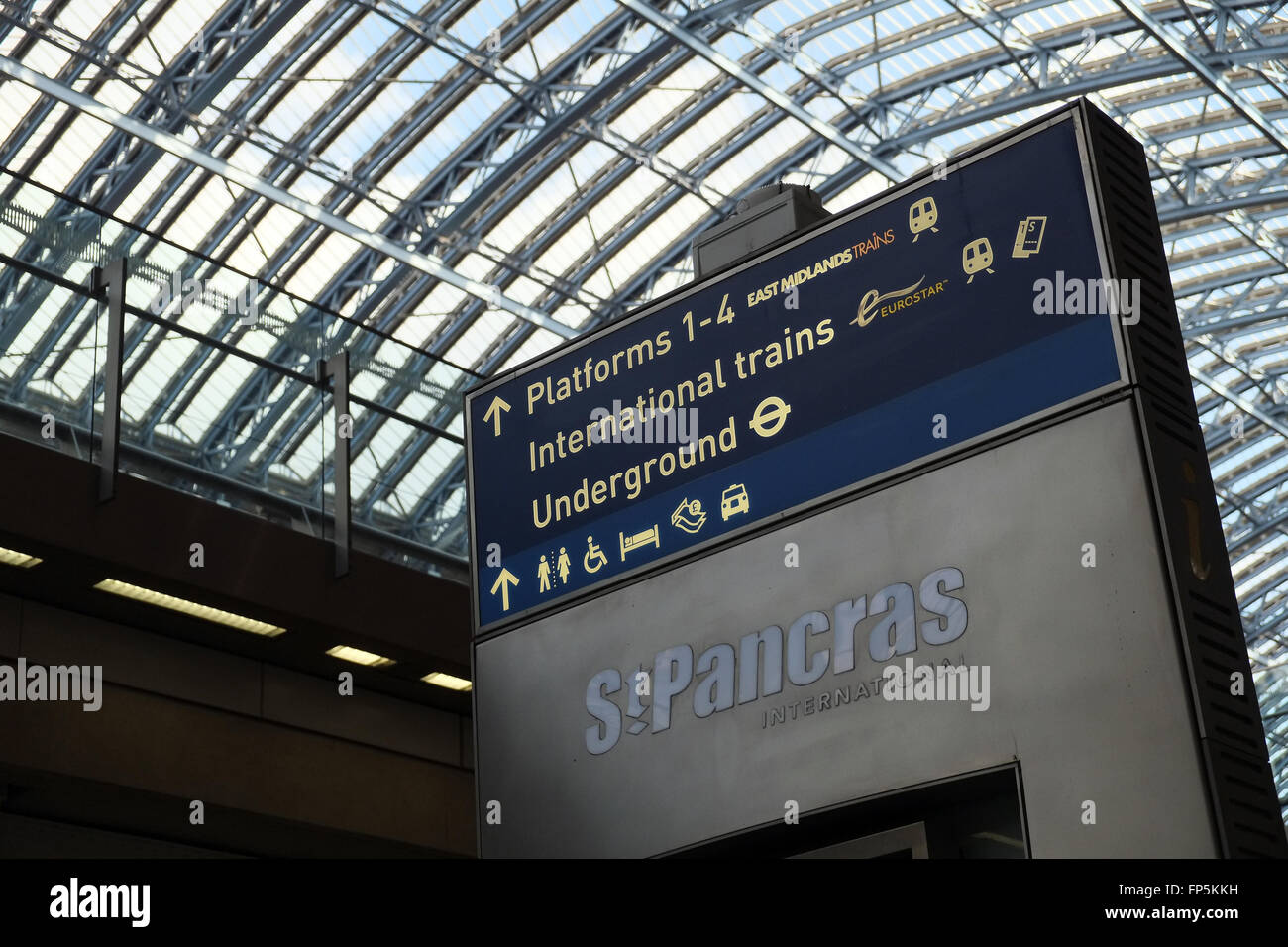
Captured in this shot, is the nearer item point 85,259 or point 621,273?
point 85,259

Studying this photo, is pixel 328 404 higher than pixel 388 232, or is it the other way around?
pixel 388 232

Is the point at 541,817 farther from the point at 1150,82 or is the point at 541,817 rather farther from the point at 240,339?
the point at 1150,82

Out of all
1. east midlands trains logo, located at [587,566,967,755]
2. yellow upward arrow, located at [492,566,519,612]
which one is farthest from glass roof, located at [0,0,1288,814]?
east midlands trains logo, located at [587,566,967,755]

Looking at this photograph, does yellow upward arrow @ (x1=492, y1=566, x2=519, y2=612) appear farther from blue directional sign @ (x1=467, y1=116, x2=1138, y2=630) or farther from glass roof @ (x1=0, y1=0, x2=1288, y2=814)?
glass roof @ (x1=0, y1=0, x2=1288, y2=814)

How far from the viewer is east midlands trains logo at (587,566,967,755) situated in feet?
16.9

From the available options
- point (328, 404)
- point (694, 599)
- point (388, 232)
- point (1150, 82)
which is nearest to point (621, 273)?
point (388, 232)

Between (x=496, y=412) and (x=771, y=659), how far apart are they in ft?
5.73

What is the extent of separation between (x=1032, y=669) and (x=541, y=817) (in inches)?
75.7

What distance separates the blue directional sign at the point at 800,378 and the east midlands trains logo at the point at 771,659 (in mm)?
392

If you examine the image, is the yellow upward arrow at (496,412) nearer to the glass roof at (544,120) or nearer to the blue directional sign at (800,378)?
the blue directional sign at (800,378)

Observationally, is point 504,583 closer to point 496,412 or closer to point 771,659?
point 496,412

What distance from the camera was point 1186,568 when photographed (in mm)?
4699

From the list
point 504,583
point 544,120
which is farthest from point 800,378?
point 544,120

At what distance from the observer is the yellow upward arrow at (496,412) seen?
659 centimetres
